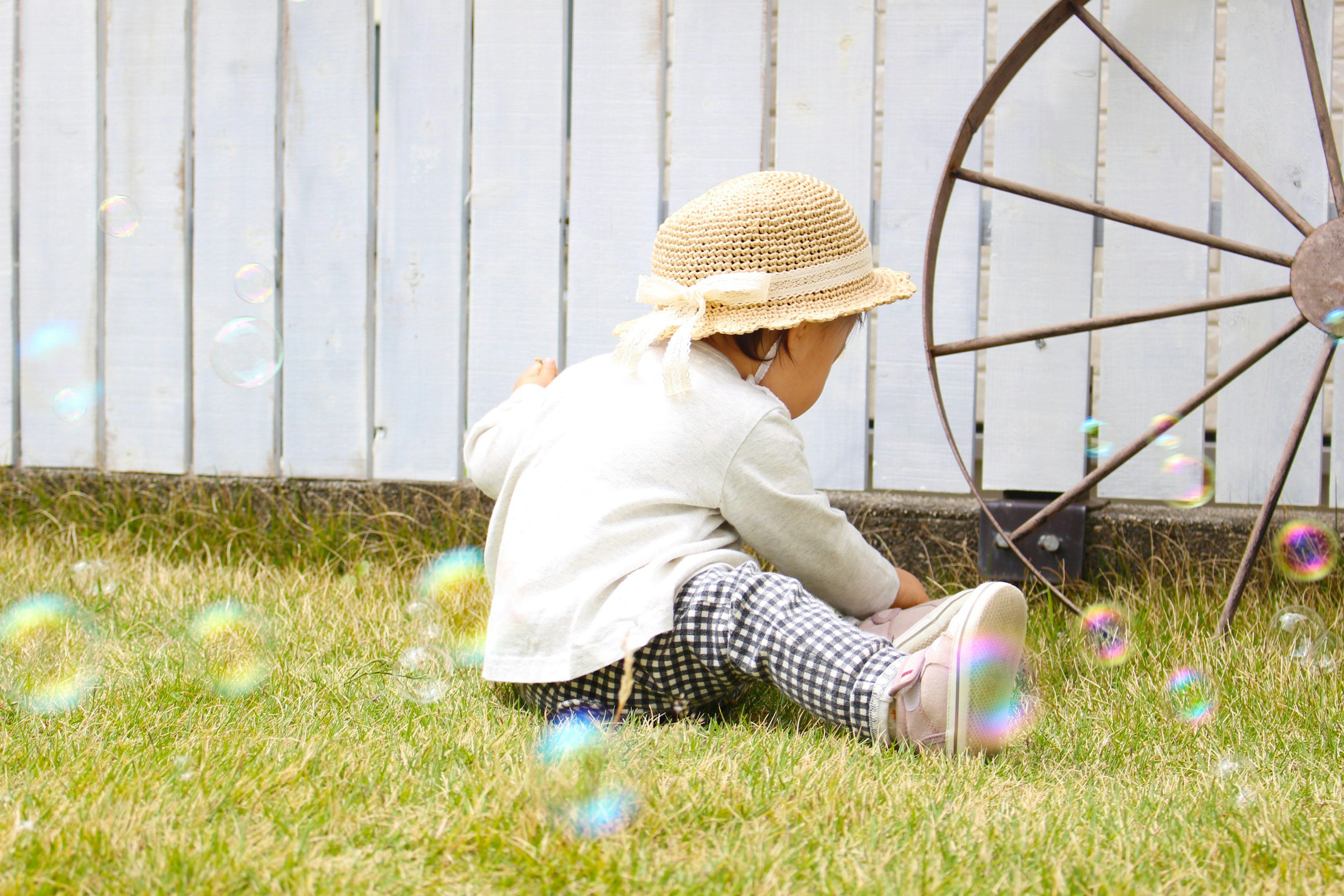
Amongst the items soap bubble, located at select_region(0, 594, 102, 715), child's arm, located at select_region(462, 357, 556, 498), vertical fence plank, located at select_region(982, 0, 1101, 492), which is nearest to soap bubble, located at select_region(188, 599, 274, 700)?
soap bubble, located at select_region(0, 594, 102, 715)

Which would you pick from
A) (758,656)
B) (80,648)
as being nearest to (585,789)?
(758,656)

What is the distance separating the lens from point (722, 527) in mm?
1894

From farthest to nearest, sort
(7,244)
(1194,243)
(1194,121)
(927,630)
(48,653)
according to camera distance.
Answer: (7,244) < (1194,243) < (1194,121) < (48,653) < (927,630)

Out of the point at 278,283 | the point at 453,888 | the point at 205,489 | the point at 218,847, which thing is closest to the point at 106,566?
the point at 205,489

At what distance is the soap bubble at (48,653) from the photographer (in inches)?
72.9

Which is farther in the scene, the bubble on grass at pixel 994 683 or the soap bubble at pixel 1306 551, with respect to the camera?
the soap bubble at pixel 1306 551

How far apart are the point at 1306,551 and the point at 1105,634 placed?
58cm

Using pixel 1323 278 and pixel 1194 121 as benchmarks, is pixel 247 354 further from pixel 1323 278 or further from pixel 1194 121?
pixel 1323 278

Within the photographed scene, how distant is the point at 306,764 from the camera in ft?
4.90

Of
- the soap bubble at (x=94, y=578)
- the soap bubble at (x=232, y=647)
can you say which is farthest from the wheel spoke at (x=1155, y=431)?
the soap bubble at (x=94, y=578)

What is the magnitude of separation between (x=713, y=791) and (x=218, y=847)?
0.56 m

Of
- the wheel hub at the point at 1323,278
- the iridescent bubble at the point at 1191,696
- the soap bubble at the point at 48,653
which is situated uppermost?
the wheel hub at the point at 1323,278

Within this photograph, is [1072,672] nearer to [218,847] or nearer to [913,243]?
[913,243]

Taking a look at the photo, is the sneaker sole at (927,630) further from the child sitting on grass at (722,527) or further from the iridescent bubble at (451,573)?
the iridescent bubble at (451,573)
